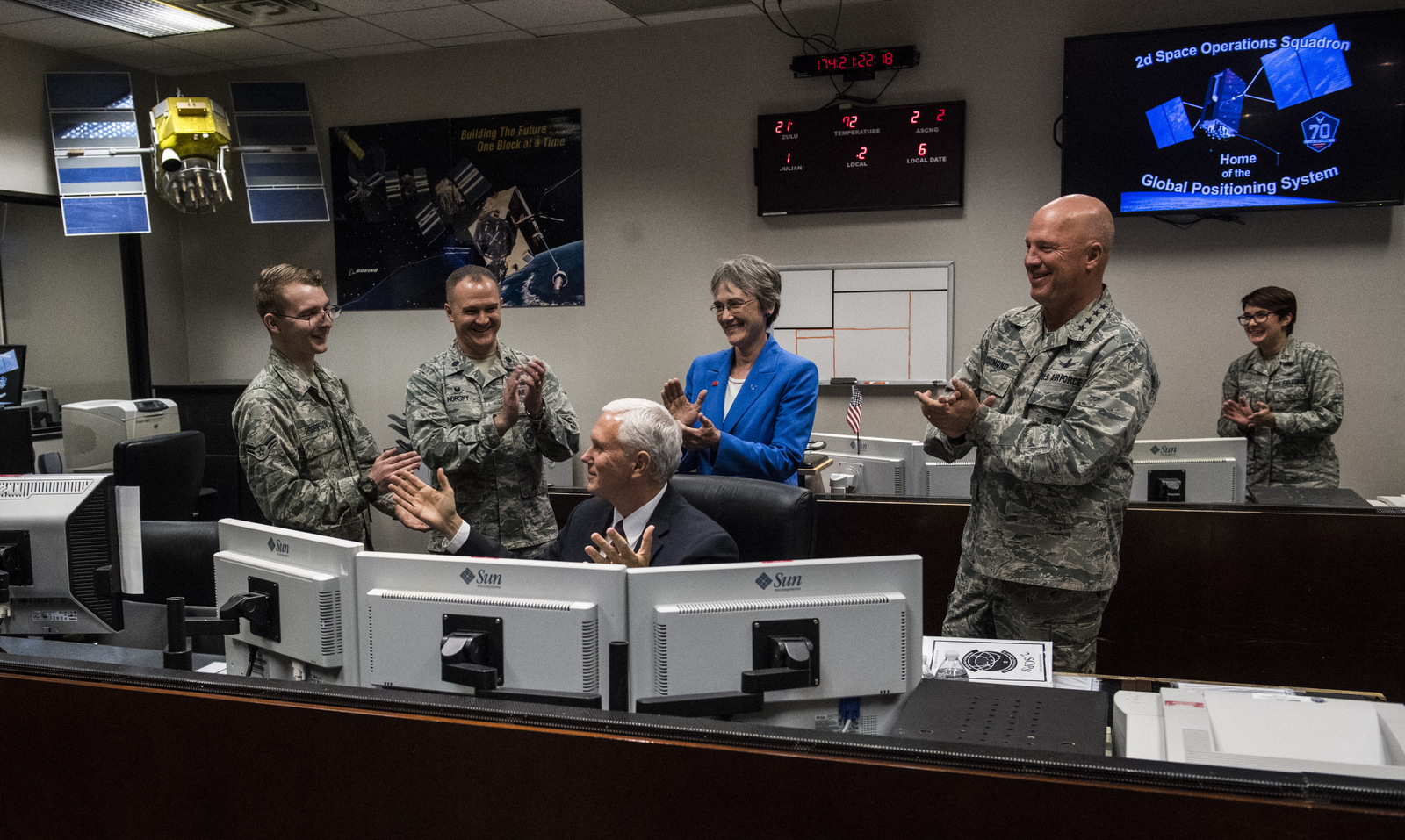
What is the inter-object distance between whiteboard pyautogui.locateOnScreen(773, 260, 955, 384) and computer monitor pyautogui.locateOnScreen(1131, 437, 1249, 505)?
5.28 ft

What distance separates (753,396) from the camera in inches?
112

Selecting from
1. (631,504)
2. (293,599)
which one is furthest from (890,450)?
(293,599)

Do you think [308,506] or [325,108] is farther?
[325,108]

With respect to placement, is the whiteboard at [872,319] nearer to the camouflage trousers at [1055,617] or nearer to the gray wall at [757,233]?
the gray wall at [757,233]

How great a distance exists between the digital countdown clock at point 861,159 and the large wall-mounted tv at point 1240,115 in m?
0.56

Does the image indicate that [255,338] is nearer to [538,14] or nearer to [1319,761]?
[538,14]

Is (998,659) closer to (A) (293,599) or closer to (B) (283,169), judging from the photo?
(A) (293,599)

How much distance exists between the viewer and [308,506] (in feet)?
7.79

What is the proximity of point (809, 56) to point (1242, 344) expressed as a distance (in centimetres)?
247

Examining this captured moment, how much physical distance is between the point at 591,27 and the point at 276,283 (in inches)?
124

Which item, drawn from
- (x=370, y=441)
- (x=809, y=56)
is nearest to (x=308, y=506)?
(x=370, y=441)

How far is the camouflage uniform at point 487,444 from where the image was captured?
2605mm

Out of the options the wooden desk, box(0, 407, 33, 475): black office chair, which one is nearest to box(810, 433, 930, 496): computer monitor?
the wooden desk

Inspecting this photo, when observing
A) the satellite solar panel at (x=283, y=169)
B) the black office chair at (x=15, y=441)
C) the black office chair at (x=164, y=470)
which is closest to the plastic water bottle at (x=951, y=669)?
the black office chair at (x=164, y=470)
